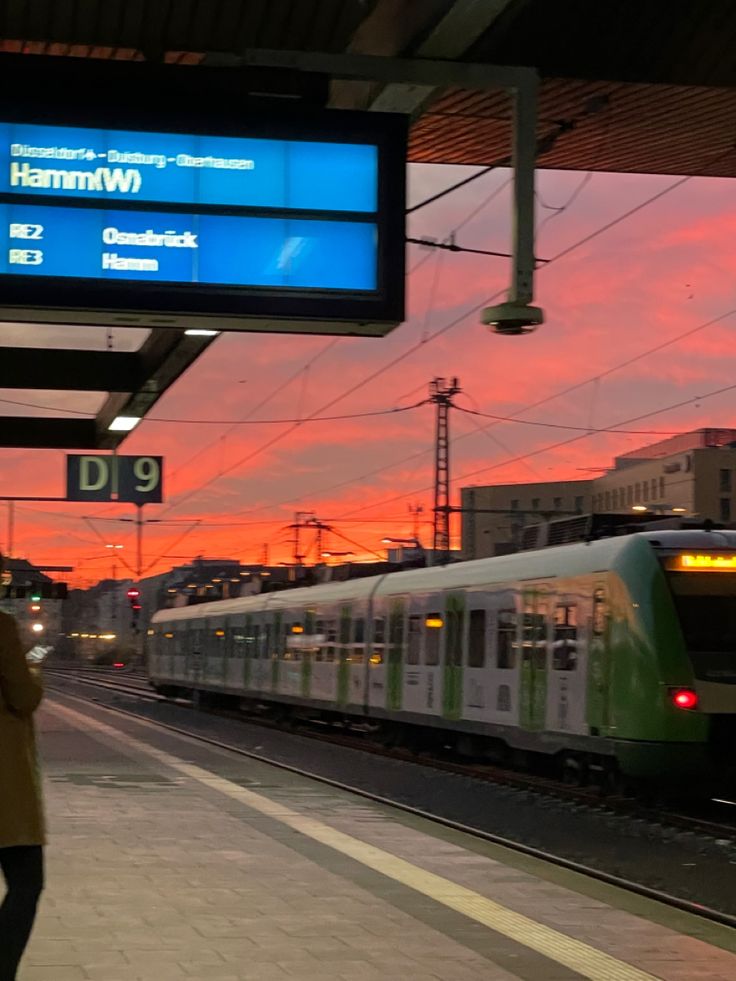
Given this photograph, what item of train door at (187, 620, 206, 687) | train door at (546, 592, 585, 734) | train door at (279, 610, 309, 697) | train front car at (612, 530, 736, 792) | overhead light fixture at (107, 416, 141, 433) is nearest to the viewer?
train front car at (612, 530, 736, 792)

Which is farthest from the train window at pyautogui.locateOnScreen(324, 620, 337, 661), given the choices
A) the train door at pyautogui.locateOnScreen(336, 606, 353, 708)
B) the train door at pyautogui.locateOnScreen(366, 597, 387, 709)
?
the train door at pyautogui.locateOnScreen(366, 597, 387, 709)

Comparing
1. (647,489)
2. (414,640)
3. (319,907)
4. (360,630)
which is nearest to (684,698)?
(319,907)

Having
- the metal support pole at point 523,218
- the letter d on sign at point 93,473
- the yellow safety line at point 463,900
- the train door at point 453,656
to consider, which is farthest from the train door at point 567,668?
the metal support pole at point 523,218

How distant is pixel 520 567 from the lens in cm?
1877

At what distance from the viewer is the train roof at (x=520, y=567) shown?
15742mm

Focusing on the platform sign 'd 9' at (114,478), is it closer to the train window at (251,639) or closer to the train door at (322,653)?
the train door at (322,653)

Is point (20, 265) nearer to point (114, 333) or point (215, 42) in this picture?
point (215, 42)

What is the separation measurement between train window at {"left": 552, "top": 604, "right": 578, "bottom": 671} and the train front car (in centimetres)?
62

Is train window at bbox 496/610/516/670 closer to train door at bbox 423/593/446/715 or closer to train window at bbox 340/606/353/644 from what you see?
train door at bbox 423/593/446/715

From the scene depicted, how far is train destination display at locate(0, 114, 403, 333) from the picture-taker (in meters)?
6.89

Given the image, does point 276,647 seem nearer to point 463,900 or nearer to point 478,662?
point 478,662

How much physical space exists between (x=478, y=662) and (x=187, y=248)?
13.5 m

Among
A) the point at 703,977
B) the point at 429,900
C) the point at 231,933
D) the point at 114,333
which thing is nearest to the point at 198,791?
the point at 114,333

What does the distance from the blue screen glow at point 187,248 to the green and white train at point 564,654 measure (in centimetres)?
856
